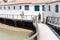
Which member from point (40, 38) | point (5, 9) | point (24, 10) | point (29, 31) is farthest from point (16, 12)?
point (40, 38)

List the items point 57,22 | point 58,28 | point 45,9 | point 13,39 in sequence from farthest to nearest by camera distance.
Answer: point 45,9 → point 13,39 → point 57,22 → point 58,28

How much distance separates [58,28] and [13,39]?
7.70 metres

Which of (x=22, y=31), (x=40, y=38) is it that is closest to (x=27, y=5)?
(x=22, y=31)

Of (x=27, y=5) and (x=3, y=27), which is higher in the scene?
(x=27, y=5)

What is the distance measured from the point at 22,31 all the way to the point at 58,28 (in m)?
12.1

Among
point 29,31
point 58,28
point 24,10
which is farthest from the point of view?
point 24,10

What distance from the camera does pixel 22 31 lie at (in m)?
34.3

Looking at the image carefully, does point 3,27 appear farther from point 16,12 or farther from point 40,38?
point 40,38

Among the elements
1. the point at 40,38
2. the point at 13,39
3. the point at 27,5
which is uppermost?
the point at 27,5

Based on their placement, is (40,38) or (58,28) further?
(58,28)

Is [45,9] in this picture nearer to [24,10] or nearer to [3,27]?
[24,10]

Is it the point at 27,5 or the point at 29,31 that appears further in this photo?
the point at 27,5

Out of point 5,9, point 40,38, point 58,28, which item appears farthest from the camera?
point 5,9

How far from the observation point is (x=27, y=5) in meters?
38.7
